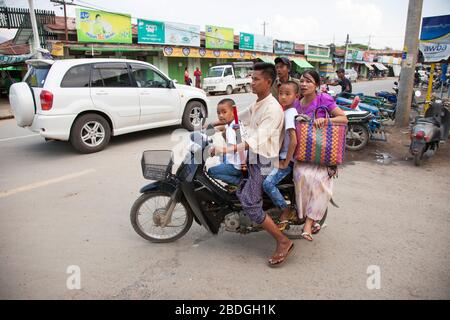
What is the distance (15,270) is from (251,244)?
210cm

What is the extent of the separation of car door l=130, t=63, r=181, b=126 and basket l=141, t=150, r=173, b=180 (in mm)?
4227

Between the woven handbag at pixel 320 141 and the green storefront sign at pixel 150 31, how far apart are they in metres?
20.2

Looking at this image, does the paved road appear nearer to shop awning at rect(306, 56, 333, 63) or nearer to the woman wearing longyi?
the woman wearing longyi

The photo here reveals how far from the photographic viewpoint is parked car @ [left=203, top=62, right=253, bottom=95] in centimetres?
2020

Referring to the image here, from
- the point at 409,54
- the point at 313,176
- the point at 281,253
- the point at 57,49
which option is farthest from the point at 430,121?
the point at 57,49

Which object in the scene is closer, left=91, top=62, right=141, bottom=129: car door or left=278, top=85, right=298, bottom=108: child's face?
left=278, top=85, right=298, bottom=108: child's face

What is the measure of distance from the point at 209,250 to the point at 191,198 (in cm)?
57

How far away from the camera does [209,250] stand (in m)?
2.96

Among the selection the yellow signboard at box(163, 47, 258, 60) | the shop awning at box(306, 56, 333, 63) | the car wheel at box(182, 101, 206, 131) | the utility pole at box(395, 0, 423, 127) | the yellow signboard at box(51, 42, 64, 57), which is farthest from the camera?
the shop awning at box(306, 56, 333, 63)

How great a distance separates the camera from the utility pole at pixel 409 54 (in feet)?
24.8

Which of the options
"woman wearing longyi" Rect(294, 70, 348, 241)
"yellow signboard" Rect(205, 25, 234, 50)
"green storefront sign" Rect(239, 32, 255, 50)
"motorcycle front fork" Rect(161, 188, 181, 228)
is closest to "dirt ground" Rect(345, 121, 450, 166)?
"woman wearing longyi" Rect(294, 70, 348, 241)

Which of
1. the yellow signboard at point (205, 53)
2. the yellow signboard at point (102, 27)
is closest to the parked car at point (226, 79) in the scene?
the yellow signboard at point (205, 53)

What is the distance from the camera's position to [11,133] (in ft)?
26.0
